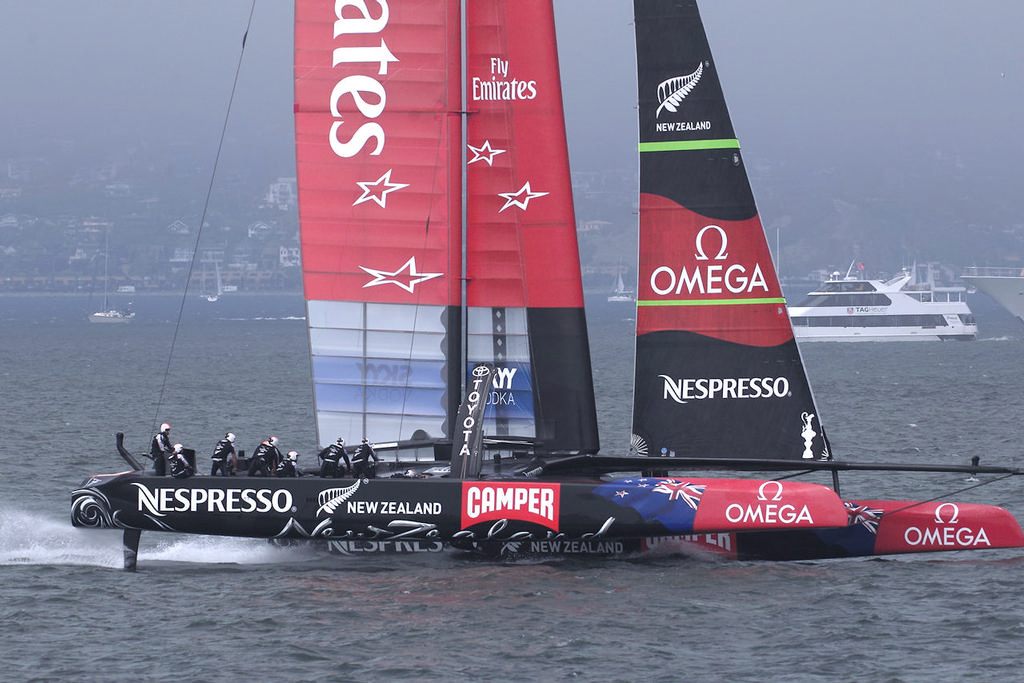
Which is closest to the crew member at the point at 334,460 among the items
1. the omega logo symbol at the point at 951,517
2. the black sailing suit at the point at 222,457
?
the black sailing suit at the point at 222,457

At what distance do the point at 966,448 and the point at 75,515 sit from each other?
78.4ft

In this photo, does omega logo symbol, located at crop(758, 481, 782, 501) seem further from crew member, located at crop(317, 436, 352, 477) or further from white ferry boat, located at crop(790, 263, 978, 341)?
white ferry boat, located at crop(790, 263, 978, 341)

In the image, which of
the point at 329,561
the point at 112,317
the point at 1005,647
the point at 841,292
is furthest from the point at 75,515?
the point at 112,317

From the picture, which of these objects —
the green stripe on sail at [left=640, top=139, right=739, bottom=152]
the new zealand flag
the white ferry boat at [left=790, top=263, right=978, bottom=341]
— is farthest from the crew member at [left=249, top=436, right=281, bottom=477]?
the white ferry boat at [left=790, top=263, right=978, bottom=341]

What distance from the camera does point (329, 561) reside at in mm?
20547

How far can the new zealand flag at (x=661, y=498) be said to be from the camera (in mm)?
18562

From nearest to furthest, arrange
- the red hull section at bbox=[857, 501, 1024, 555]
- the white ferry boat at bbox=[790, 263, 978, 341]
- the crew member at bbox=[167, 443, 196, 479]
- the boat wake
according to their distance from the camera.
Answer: the crew member at bbox=[167, 443, 196, 479] → the red hull section at bbox=[857, 501, 1024, 555] → the boat wake → the white ferry boat at bbox=[790, 263, 978, 341]

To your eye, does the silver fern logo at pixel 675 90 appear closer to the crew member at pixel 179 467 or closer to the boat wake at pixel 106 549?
the crew member at pixel 179 467

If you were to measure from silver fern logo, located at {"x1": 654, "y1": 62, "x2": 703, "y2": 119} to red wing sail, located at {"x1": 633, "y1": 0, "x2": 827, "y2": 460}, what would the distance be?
0.01 m

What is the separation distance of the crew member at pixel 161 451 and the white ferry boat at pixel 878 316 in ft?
295

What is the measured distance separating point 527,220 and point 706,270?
2.85 m

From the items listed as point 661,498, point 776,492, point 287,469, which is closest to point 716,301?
point 776,492

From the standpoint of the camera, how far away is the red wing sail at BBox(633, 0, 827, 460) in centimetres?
1997

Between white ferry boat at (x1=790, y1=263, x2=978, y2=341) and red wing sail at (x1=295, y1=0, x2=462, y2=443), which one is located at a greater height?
white ferry boat at (x1=790, y1=263, x2=978, y2=341)
